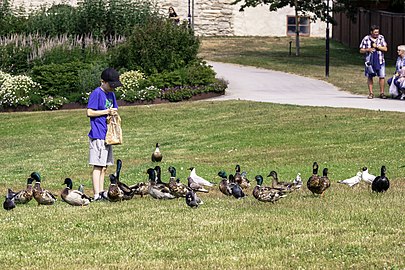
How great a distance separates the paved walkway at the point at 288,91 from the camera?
27.5 m

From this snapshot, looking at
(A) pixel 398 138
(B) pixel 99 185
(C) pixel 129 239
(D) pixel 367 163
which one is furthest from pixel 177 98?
(C) pixel 129 239

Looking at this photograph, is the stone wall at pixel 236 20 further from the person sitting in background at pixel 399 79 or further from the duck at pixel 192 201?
the duck at pixel 192 201

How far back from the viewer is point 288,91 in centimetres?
3225

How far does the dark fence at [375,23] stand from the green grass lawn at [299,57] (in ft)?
1.85

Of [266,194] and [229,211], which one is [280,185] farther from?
[229,211]

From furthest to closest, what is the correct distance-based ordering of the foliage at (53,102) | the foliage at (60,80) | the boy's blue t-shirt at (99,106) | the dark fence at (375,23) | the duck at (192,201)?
the dark fence at (375,23) → the foliage at (60,80) → the foliage at (53,102) → the boy's blue t-shirt at (99,106) → the duck at (192,201)

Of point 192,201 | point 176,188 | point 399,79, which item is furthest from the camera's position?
point 399,79

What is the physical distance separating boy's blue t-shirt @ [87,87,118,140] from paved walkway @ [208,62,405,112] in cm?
1252

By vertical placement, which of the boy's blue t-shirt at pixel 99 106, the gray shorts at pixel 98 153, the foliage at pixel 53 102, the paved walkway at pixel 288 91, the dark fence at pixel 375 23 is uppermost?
the dark fence at pixel 375 23

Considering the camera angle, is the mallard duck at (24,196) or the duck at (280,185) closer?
the duck at (280,185)

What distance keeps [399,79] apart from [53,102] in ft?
32.6

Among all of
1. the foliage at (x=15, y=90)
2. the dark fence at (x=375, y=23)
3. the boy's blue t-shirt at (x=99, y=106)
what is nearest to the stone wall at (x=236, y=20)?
the dark fence at (x=375, y=23)

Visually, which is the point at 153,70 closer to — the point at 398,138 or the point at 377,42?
the point at 377,42

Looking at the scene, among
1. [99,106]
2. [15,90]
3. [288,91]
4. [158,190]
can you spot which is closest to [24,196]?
[99,106]
